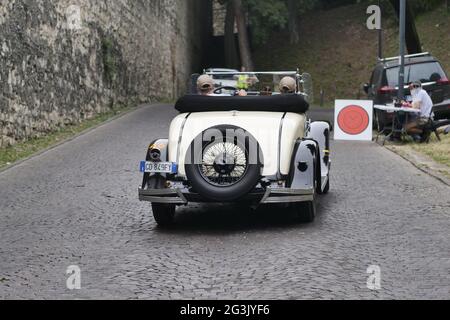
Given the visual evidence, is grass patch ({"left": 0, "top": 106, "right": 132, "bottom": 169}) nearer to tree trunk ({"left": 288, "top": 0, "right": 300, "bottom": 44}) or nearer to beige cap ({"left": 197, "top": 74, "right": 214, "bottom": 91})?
beige cap ({"left": 197, "top": 74, "right": 214, "bottom": 91})

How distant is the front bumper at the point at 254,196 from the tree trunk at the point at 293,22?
34.3 m

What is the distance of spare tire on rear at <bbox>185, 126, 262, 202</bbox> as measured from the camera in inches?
296

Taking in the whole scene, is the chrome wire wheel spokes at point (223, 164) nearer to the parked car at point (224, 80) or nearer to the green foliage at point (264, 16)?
the parked car at point (224, 80)

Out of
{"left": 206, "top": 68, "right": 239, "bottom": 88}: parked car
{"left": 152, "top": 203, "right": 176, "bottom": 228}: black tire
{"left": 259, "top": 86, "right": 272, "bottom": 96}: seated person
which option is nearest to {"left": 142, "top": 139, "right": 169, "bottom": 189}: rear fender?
{"left": 152, "top": 203, "right": 176, "bottom": 228}: black tire

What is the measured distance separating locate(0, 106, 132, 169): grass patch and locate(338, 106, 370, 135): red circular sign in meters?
5.42

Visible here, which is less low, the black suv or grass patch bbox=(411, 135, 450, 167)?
the black suv

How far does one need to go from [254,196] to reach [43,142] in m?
9.22

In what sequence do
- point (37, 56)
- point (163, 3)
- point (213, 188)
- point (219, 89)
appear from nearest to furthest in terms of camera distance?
point (213, 188) < point (219, 89) < point (37, 56) < point (163, 3)

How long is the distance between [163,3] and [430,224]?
26.0 metres

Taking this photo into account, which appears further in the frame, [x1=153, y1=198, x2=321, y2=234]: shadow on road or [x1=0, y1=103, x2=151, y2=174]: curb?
[x1=0, y1=103, x2=151, y2=174]: curb

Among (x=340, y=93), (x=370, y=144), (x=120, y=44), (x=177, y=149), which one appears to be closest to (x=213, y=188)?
(x=177, y=149)

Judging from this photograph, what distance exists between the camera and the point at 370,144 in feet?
54.5

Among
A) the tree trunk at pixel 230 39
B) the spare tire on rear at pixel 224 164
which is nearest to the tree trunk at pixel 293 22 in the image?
the tree trunk at pixel 230 39
